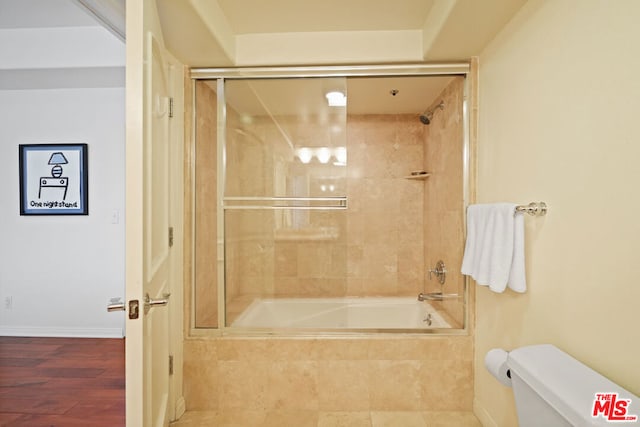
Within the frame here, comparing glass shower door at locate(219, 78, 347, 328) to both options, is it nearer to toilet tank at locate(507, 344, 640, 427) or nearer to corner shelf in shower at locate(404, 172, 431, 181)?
Result: corner shelf in shower at locate(404, 172, 431, 181)

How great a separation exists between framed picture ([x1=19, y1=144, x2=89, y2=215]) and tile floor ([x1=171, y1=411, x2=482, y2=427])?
237 centimetres

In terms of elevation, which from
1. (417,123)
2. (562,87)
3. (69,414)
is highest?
(417,123)

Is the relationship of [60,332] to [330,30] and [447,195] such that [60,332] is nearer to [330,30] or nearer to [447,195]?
[330,30]

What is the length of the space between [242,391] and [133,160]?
62.6 inches

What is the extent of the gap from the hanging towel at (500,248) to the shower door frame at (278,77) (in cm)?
46

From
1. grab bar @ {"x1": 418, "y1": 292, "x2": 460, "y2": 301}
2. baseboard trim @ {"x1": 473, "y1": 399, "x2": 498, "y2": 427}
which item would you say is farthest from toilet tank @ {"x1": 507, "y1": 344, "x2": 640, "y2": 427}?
grab bar @ {"x1": 418, "y1": 292, "x2": 460, "y2": 301}

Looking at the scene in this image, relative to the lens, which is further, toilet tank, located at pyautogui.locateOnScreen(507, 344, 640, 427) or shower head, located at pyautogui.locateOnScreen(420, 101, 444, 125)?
shower head, located at pyautogui.locateOnScreen(420, 101, 444, 125)

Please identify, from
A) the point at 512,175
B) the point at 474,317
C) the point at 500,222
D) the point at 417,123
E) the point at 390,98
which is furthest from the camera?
the point at 417,123

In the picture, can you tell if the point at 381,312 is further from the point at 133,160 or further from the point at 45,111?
the point at 45,111

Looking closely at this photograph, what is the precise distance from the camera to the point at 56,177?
3.42 metres

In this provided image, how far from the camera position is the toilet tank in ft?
2.91

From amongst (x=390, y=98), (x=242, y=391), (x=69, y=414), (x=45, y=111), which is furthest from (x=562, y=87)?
(x=45, y=111)

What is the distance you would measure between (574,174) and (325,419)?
5.89 feet

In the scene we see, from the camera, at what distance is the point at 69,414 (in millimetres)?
2170
